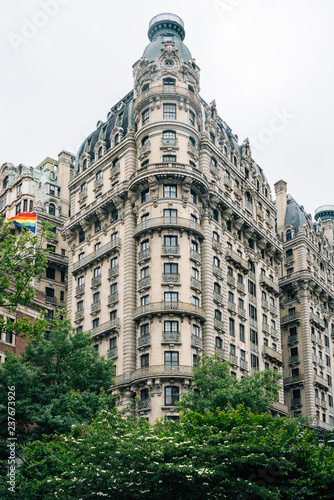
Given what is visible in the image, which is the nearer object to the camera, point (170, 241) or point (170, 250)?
point (170, 250)

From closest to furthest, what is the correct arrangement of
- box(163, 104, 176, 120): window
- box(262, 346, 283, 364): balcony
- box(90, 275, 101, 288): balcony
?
1. box(163, 104, 176, 120): window
2. box(90, 275, 101, 288): balcony
3. box(262, 346, 283, 364): balcony

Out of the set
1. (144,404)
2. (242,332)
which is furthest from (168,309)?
(242,332)

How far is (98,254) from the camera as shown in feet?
269

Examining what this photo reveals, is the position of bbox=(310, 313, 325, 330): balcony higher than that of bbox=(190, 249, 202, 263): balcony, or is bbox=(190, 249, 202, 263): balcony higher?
bbox=(310, 313, 325, 330): balcony

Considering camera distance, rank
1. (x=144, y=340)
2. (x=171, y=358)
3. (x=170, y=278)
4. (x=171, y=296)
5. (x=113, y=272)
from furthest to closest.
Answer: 1. (x=113, y=272)
2. (x=170, y=278)
3. (x=171, y=296)
4. (x=144, y=340)
5. (x=171, y=358)

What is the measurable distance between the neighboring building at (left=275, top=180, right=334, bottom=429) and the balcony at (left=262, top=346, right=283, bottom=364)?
7.03 meters

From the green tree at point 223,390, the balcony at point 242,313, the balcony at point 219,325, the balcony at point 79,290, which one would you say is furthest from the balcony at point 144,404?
the balcony at point 79,290

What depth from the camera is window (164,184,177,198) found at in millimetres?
76938

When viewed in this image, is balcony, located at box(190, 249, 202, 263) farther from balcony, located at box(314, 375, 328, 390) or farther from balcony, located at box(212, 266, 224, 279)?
balcony, located at box(314, 375, 328, 390)

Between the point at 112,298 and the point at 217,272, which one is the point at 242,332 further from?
the point at 112,298

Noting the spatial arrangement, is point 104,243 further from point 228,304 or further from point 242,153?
point 242,153

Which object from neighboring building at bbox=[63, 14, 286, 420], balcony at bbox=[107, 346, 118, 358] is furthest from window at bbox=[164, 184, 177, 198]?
balcony at bbox=[107, 346, 118, 358]

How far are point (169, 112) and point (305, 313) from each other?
114ft

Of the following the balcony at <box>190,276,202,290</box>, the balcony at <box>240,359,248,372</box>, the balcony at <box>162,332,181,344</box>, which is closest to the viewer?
the balcony at <box>162,332,181,344</box>
